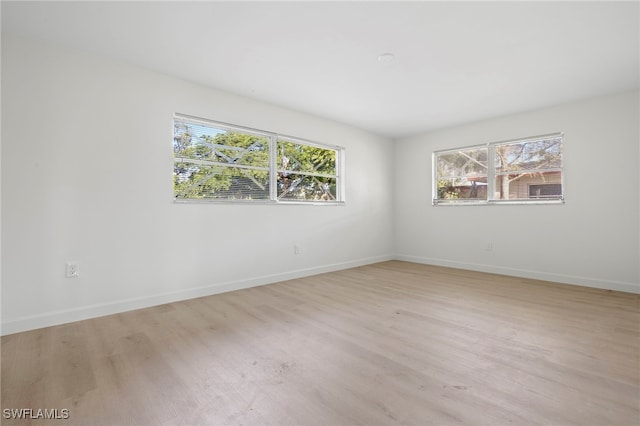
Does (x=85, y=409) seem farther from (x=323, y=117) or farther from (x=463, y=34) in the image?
(x=323, y=117)

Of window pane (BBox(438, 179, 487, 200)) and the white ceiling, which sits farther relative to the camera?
window pane (BBox(438, 179, 487, 200))

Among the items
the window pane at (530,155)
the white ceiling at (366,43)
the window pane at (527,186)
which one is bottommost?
the window pane at (527,186)

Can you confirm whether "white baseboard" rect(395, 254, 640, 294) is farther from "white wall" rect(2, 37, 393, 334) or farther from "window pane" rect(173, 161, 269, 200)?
"window pane" rect(173, 161, 269, 200)

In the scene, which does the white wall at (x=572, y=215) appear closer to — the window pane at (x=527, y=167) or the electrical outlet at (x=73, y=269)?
the window pane at (x=527, y=167)

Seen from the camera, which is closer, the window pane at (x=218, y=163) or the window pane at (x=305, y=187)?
the window pane at (x=218, y=163)

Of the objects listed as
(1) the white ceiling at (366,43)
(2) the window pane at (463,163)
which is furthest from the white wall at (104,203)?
(2) the window pane at (463,163)

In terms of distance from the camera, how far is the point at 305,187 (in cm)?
448

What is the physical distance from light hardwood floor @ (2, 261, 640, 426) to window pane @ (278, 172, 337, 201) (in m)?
1.69

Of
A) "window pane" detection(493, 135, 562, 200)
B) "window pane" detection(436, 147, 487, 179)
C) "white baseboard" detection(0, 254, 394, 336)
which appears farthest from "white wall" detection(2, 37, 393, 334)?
"window pane" detection(493, 135, 562, 200)

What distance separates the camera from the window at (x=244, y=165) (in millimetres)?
3289

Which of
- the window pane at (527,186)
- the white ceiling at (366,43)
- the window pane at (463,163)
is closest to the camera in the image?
the white ceiling at (366,43)

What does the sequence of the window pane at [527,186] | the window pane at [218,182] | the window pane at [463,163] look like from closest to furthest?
the window pane at [218,182] → the window pane at [527,186] → the window pane at [463,163]

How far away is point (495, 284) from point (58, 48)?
5323 millimetres

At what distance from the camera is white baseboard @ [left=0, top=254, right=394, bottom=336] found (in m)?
2.32
